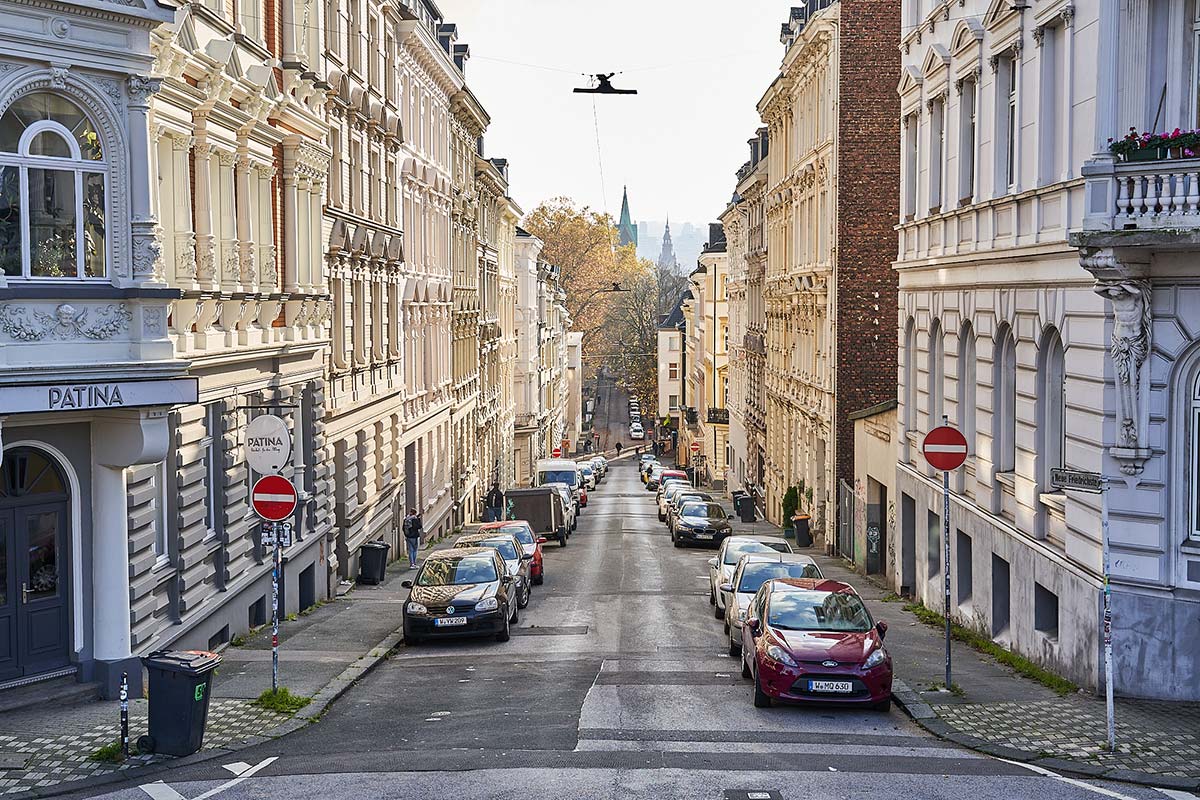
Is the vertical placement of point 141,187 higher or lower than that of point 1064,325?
higher

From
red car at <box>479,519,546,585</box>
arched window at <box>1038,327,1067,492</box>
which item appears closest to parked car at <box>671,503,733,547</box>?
red car at <box>479,519,546,585</box>

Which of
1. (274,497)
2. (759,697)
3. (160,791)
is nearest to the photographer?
(160,791)

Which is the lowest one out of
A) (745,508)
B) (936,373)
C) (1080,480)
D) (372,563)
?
(745,508)

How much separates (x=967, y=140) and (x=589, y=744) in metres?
12.5

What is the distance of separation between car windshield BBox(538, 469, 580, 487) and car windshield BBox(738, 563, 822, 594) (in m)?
33.4

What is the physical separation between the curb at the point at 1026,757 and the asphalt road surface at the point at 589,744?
0.17 metres

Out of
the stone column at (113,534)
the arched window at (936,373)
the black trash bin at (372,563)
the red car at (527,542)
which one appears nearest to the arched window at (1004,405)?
the arched window at (936,373)

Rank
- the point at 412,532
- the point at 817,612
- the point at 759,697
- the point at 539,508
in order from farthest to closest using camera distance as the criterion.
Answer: the point at 539,508 → the point at 412,532 → the point at 817,612 → the point at 759,697

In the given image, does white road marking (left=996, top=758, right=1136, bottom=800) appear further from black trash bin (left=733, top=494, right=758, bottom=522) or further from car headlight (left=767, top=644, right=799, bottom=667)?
black trash bin (left=733, top=494, right=758, bottom=522)

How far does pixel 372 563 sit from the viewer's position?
2900 centimetres

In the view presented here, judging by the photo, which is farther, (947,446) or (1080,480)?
(947,446)

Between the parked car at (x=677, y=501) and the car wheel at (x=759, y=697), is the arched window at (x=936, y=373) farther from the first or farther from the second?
the parked car at (x=677, y=501)

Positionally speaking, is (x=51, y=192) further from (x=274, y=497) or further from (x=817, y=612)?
(x=817, y=612)

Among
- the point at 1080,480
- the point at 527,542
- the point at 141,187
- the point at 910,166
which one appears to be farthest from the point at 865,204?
the point at 141,187
